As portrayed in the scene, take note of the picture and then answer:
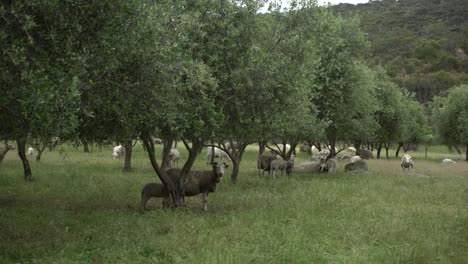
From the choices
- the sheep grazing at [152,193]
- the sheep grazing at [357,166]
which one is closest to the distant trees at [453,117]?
the sheep grazing at [357,166]

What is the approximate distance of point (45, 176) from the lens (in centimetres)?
2670

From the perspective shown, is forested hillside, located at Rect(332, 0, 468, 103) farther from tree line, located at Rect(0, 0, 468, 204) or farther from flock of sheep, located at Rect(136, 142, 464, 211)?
tree line, located at Rect(0, 0, 468, 204)

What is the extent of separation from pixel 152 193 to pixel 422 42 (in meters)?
134

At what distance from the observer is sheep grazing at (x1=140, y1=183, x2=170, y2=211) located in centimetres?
1783

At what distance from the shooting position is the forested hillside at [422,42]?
115188mm

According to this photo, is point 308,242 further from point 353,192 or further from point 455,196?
point 455,196

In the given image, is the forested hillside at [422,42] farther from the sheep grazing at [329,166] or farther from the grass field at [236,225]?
the grass field at [236,225]

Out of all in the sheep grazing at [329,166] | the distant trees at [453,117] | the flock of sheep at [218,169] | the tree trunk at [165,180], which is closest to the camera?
the tree trunk at [165,180]

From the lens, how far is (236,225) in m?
14.4

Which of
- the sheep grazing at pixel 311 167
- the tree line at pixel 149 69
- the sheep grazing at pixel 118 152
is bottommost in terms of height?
the sheep grazing at pixel 311 167

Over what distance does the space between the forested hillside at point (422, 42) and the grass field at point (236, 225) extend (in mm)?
83949

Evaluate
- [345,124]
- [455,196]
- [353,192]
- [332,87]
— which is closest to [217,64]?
[353,192]

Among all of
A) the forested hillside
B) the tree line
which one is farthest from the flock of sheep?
the forested hillside

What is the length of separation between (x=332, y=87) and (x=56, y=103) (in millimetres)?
25536
